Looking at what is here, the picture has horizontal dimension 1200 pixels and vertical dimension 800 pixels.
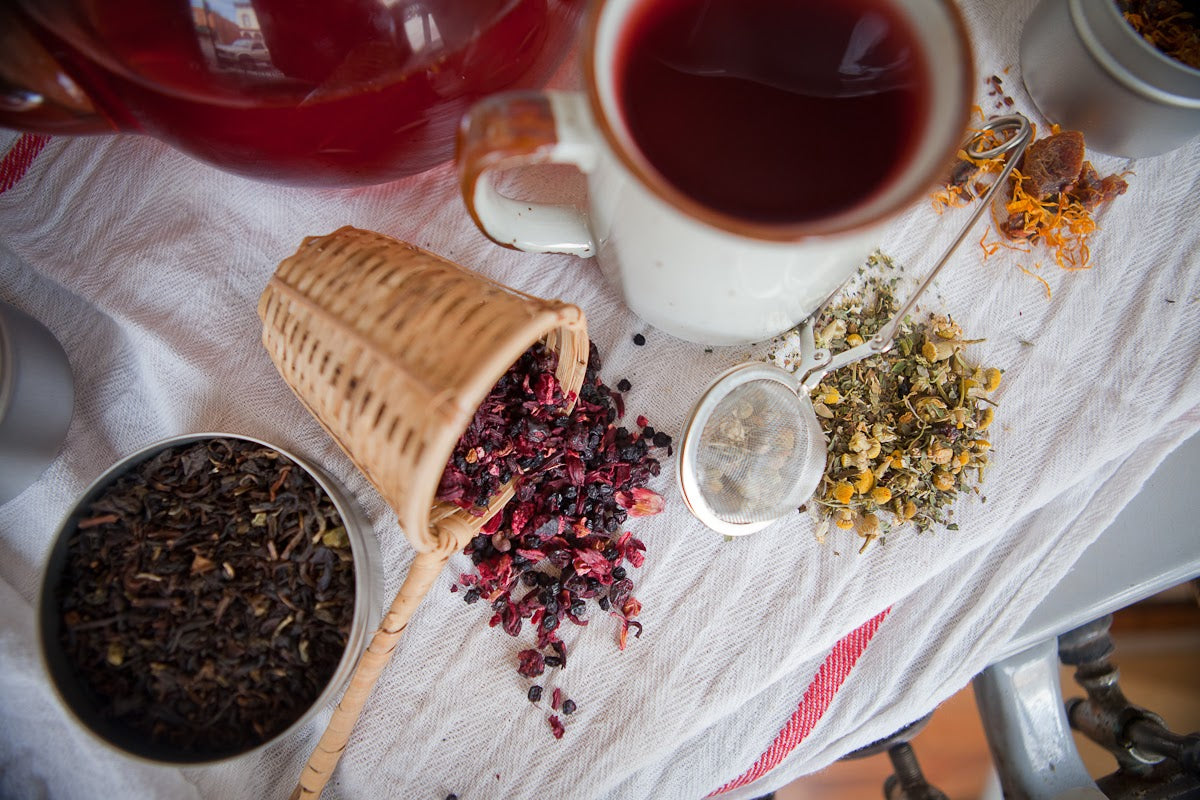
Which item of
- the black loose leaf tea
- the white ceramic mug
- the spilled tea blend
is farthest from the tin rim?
the white ceramic mug

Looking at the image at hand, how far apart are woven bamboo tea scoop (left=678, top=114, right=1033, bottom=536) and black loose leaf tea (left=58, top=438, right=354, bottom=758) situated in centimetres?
38

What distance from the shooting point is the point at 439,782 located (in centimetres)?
84

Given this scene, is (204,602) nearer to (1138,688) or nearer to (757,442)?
(757,442)

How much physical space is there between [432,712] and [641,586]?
0.27 metres

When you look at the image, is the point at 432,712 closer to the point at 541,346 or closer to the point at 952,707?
the point at 541,346

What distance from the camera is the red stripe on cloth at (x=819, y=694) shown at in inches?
35.3

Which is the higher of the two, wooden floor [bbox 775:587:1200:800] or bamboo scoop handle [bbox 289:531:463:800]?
bamboo scoop handle [bbox 289:531:463:800]

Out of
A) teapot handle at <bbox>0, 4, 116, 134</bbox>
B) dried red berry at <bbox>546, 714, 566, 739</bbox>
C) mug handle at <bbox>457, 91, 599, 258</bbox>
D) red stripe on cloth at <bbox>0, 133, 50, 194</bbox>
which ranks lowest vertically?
dried red berry at <bbox>546, 714, 566, 739</bbox>

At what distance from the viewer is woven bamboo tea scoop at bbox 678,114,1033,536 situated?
32.1 inches

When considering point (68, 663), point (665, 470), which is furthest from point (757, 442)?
point (68, 663)

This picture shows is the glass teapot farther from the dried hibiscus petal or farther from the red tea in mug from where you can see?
the dried hibiscus petal

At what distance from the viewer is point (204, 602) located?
2.51ft

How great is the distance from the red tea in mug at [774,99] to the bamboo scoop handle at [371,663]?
1.33 ft

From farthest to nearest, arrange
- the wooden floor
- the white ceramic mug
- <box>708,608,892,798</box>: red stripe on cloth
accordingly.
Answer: the wooden floor, <box>708,608,892,798</box>: red stripe on cloth, the white ceramic mug
